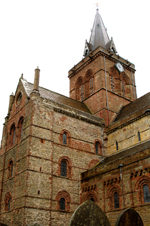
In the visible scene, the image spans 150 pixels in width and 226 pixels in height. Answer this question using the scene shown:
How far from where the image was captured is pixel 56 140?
83.1 feet

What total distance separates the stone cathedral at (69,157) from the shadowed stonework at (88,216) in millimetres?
8295

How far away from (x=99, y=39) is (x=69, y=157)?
22739 millimetres

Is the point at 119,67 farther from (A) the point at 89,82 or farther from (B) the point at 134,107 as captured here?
(B) the point at 134,107

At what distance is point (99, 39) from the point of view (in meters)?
40.8

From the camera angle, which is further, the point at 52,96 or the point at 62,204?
the point at 52,96

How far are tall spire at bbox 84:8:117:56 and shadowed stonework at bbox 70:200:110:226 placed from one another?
104 ft

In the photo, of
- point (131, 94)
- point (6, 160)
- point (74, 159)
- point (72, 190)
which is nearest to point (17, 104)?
point (6, 160)

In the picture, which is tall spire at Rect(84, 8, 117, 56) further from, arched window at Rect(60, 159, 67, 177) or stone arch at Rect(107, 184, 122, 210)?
stone arch at Rect(107, 184, 122, 210)

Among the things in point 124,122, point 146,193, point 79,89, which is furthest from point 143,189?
point 79,89

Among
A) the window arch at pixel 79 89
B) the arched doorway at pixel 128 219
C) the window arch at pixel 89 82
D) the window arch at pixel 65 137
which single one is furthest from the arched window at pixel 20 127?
the arched doorway at pixel 128 219

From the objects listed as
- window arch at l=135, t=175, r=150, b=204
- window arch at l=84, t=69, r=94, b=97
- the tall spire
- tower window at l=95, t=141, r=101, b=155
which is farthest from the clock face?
window arch at l=135, t=175, r=150, b=204

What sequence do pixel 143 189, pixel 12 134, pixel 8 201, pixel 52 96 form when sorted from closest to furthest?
pixel 143 189 < pixel 8 201 < pixel 12 134 < pixel 52 96

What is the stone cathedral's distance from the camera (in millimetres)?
20750

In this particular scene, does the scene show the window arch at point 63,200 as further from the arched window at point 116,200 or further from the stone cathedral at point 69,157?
the arched window at point 116,200
